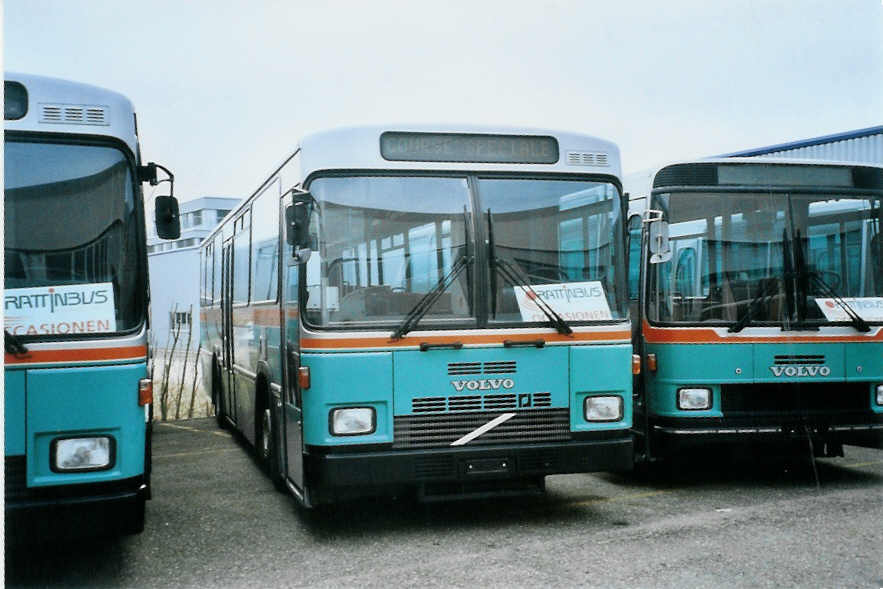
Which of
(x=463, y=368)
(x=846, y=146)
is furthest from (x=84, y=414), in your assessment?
(x=846, y=146)

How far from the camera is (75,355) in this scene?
5.31 meters

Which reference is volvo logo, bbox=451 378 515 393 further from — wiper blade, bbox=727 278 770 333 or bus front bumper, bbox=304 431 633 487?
wiper blade, bbox=727 278 770 333

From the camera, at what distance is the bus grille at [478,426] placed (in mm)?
6590

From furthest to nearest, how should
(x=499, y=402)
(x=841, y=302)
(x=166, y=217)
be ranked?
1. (x=841, y=302)
2. (x=499, y=402)
3. (x=166, y=217)

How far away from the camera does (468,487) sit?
682cm

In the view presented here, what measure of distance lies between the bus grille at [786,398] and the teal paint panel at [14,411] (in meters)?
5.46

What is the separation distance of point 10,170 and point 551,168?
357 centimetres

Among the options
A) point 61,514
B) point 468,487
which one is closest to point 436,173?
point 468,487

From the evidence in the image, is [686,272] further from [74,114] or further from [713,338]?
[74,114]

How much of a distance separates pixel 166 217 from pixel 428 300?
5.90 ft

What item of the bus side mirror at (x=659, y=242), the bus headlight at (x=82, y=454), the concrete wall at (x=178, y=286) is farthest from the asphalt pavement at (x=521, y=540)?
the concrete wall at (x=178, y=286)

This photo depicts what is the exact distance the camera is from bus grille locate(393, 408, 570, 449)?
21.6ft

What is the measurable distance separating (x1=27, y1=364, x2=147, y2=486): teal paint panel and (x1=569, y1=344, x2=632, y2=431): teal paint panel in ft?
9.76

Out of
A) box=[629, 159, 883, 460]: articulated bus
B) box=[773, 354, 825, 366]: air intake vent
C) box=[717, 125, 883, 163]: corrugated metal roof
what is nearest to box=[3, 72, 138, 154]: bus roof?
box=[629, 159, 883, 460]: articulated bus
